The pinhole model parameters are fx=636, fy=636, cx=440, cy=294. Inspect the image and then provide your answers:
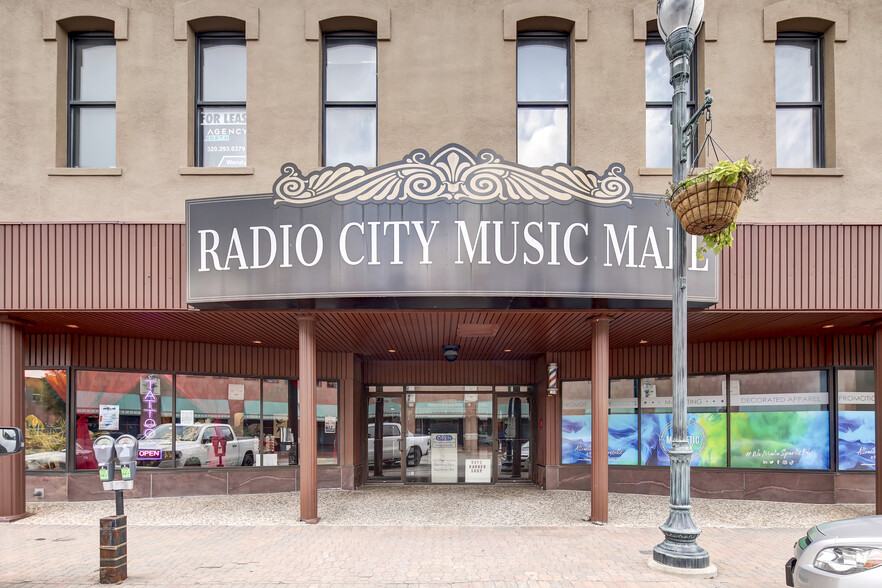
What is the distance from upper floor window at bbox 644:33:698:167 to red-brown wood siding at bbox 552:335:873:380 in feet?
14.0

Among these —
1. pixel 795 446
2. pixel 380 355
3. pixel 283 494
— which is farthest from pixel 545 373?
pixel 283 494

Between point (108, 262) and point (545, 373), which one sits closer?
point (108, 262)

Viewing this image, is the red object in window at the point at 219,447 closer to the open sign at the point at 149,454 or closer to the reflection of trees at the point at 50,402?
the open sign at the point at 149,454

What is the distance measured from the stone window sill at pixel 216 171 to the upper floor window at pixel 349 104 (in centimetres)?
137

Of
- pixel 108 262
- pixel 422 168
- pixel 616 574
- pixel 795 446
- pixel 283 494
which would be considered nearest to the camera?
pixel 616 574

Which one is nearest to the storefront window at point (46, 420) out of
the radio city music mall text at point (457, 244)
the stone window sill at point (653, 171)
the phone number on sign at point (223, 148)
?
the phone number on sign at point (223, 148)

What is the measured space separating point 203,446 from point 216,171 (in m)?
5.89

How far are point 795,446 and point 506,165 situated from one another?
8.21 meters

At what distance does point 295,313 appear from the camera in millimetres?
9789

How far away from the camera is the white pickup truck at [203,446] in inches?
496

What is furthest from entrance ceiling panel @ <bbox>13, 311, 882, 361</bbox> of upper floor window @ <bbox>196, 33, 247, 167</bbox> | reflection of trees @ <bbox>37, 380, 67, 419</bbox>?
upper floor window @ <bbox>196, 33, 247, 167</bbox>

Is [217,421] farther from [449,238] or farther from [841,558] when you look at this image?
[841,558]

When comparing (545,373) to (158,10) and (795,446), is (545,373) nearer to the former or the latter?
(795,446)

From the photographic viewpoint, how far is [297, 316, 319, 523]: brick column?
381 inches
